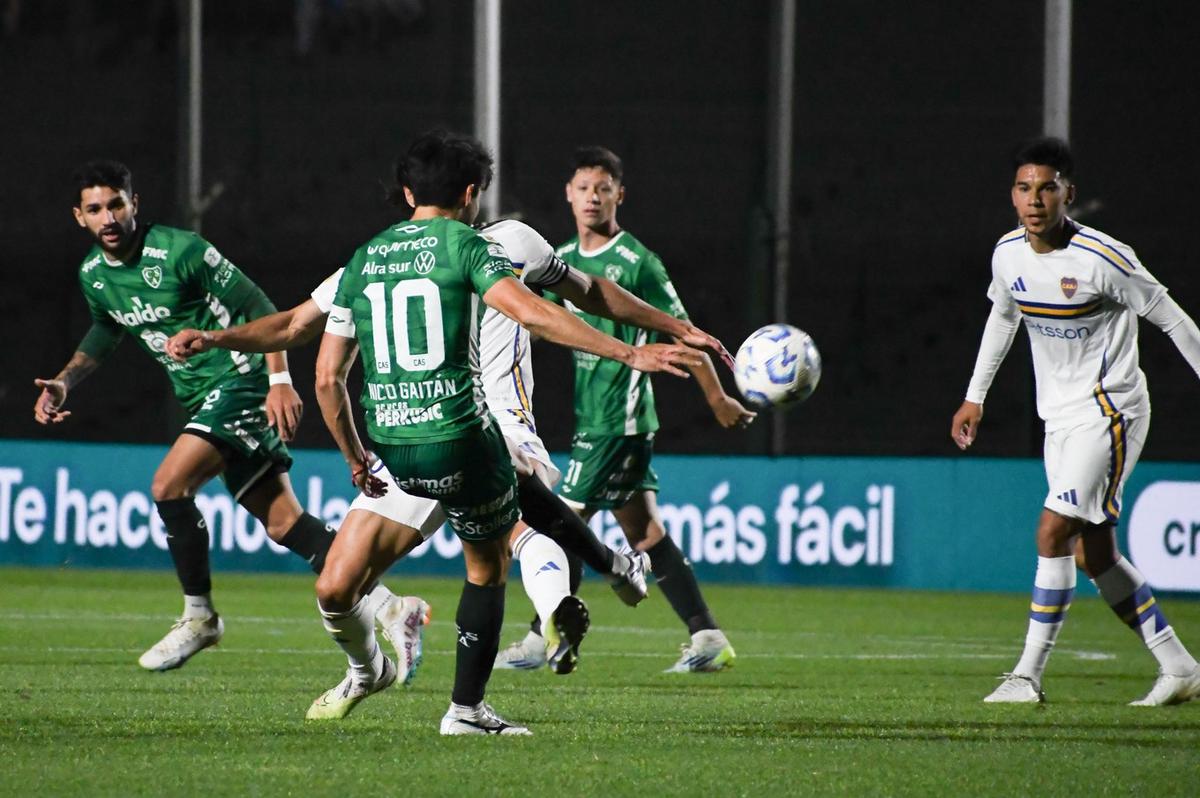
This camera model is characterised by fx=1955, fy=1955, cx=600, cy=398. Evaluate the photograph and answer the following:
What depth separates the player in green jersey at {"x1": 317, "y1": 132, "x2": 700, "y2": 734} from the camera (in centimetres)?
571

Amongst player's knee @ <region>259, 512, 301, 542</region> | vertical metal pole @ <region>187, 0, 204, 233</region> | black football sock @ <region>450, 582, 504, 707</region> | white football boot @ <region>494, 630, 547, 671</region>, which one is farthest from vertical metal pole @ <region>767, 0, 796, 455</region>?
black football sock @ <region>450, 582, 504, 707</region>

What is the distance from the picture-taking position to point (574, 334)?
535 cm

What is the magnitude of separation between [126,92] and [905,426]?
9659 mm

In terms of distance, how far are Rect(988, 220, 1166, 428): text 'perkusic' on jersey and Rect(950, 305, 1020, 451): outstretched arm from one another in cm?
16

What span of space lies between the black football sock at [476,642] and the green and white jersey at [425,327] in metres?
0.62

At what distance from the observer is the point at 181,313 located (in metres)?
8.65

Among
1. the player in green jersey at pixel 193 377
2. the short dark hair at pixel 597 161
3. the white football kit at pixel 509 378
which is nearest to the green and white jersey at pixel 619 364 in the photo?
the short dark hair at pixel 597 161

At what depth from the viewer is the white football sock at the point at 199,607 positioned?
8.34 meters

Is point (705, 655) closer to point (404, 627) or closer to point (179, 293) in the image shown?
point (404, 627)

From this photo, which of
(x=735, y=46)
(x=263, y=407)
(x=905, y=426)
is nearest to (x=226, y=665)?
(x=263, y=407)

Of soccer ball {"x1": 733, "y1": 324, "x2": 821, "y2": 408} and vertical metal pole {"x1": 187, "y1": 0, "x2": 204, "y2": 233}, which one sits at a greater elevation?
vertical metal pole {"x1": 187, "y1": 0, "x2": 204, "y2": 233}

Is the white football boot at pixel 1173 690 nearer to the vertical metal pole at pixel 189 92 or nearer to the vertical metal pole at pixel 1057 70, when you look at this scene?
the vertical metal pole at pixel 1057 70

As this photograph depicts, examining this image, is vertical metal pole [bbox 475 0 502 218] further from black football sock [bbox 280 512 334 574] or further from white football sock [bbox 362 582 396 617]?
white football sock [bbox 362 582 396 617]

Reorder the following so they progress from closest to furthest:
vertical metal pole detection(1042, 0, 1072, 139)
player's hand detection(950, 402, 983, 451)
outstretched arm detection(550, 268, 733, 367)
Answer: outstretched arm detection(550, 268, 733, 367) < player's hand detection(950, 402, 983, 451) < vertical metal pole detection(1042, 0, 1072, 139)
